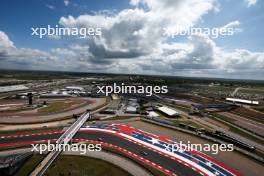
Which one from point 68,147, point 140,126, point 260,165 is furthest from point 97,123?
point 260,165

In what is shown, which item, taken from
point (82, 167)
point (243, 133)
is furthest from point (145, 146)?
point (243, 133)

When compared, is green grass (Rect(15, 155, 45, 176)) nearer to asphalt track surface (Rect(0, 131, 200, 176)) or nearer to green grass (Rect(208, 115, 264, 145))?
asphalt track surface (Rect(0, 131, 200, 176))

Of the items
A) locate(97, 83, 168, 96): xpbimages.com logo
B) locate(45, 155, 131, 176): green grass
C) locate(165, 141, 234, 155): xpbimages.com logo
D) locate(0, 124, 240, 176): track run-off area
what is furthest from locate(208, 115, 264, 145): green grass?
locate(45, 155, 131, 176): green grass

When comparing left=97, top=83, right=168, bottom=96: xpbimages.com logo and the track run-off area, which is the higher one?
left=97, top=83, right=168, bottom=96: xpbimages.com logo

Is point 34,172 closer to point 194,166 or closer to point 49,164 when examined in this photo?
point 49,164

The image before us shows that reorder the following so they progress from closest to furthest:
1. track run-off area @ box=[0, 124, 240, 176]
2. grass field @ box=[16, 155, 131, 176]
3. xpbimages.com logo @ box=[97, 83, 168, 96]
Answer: grass field @ box=[16, 155, 131, 176] → track run-off area @ box=[0, 124, 240, 176] → xpbimages.com logo @ box=[97, 83, 168, 96]

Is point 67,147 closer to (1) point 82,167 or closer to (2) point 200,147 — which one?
(1) point 82,167
